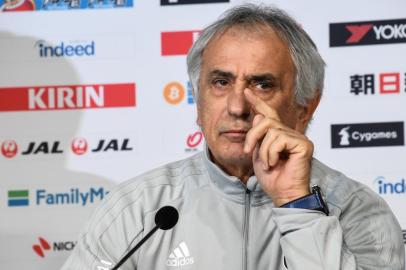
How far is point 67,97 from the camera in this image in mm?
2889

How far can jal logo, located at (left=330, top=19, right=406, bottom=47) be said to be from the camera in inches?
111

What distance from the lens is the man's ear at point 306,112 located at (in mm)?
1896

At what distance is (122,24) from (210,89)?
1.19 m

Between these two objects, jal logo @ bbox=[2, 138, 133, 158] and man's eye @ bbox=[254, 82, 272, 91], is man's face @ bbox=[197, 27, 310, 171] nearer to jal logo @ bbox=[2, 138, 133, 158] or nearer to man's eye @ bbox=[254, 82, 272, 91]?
man's eye @ bbox=[254, 82, 272, 91]

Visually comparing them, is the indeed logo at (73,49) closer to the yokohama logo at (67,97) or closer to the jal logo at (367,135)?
the yokohama logo at (67,97)

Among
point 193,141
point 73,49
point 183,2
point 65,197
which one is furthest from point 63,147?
point 183,2

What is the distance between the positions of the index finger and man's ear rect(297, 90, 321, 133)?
0.27 meters

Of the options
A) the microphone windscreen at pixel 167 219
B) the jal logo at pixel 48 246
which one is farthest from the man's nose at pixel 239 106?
the jal logo at pixel 48 246

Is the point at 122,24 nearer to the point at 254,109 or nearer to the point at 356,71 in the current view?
the point at 356,71

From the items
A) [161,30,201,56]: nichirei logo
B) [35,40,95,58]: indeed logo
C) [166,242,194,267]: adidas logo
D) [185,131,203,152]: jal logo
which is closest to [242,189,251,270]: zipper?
[166,242,194,267]: adidas logo

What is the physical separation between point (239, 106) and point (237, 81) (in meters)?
0.09

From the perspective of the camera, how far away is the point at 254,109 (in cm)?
167

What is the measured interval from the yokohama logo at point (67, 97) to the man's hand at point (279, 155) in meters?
1.31

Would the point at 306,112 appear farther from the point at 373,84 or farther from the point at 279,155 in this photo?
the point at 373,84
